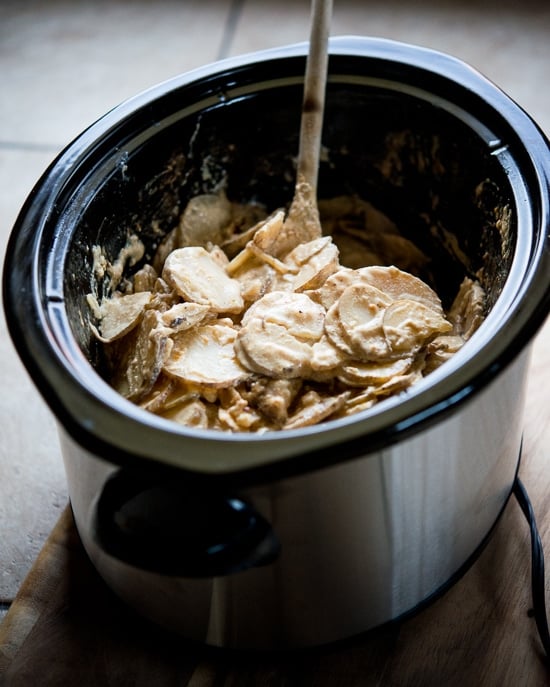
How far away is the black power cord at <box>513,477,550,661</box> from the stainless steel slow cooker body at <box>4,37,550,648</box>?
0.13ft

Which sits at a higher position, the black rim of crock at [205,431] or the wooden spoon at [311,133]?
the wooden spoon at [311,133]

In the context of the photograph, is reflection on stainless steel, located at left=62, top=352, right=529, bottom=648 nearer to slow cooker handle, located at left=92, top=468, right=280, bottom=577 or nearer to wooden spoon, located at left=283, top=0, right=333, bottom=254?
slow cooker handle, located at left=92, top=468, right=280, bottom=577

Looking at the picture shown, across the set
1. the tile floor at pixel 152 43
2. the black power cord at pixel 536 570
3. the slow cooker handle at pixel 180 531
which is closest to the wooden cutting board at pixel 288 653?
the black power cord at pixel 536 570

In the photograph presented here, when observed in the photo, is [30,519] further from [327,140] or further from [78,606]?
[327,140]

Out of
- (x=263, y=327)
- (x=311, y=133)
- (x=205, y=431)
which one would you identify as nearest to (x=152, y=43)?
(x=311, y=133)

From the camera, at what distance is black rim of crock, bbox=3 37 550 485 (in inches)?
22.0

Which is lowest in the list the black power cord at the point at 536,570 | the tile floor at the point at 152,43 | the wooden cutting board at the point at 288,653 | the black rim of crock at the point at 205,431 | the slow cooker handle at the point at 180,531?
the wooden cutting board at the point at 288,653

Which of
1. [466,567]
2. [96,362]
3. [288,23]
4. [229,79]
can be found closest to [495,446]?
[466,567]

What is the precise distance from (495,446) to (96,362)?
0.38 m

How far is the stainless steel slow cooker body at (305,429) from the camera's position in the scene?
0.58 meters

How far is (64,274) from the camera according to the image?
28.5 inches

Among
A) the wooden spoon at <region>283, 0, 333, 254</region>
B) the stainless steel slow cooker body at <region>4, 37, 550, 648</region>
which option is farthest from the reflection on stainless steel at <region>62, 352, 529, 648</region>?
the wooden spoon at <region>283, 0, 333, 254</region>

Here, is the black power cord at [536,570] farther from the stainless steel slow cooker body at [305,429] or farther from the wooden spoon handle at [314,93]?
the wooden spoon handle at [314,93]

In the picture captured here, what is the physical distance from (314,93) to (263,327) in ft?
0.84
